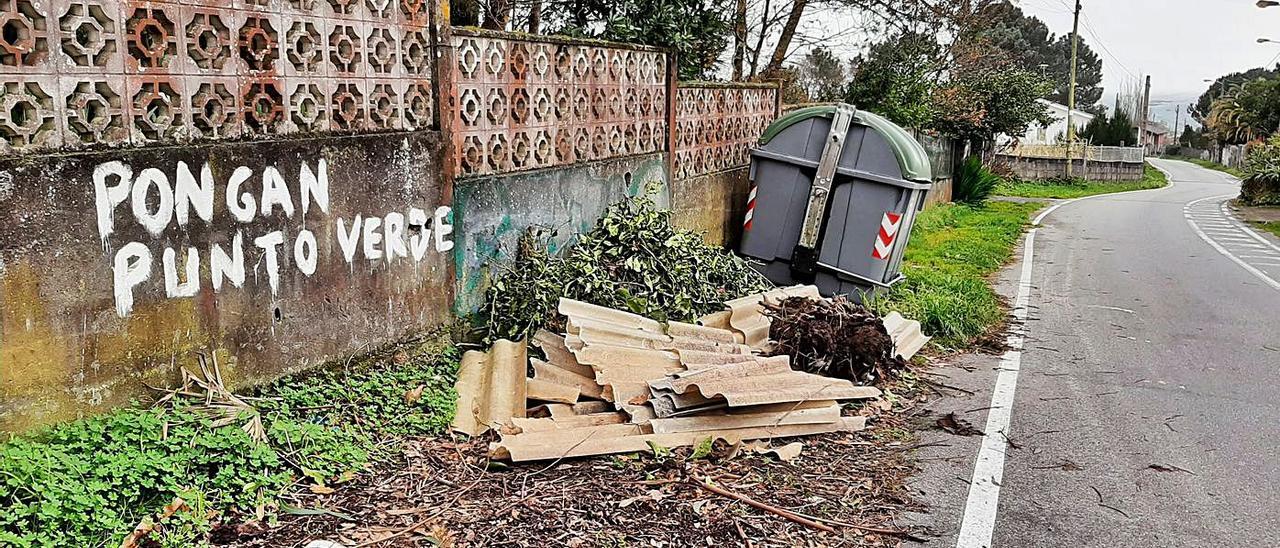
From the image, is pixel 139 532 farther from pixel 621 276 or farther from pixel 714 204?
pixel 714 204

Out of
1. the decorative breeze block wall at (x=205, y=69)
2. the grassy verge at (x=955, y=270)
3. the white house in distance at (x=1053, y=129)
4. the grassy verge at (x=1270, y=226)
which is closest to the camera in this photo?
the decorative breeze block wall at (x=205, y=69)

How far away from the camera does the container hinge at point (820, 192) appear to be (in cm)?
998

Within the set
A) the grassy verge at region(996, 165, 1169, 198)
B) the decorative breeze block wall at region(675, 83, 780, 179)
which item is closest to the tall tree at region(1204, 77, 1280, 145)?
the grassy verge at region(996, 165, 1169, 198)

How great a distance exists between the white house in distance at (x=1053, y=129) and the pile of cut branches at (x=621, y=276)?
3976cm

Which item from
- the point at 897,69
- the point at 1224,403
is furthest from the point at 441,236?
the point at 897,69

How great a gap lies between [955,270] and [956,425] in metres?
7.07

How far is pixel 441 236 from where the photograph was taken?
6676mm

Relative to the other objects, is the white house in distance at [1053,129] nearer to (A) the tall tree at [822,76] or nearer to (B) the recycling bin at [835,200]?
(A) the tall tree at [822,76]

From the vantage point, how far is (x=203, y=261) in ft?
16.1

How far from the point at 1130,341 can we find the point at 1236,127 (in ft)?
189

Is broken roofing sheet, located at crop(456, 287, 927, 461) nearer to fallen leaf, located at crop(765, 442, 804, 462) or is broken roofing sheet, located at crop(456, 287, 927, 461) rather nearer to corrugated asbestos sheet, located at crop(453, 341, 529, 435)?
corrugated asbestos sheet, located at crop(453, 341, 529, 435)

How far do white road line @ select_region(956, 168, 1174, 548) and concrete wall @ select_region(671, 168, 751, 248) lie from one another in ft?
10.9

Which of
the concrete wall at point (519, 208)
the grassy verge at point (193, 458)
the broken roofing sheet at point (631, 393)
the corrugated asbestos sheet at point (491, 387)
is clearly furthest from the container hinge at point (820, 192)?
the grassy verge at point (193, 458)

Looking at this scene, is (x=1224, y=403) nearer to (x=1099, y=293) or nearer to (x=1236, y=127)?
(x=1099, y=293)
